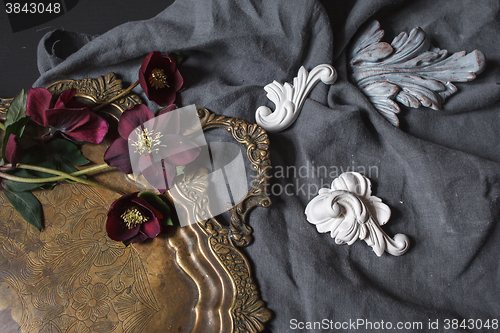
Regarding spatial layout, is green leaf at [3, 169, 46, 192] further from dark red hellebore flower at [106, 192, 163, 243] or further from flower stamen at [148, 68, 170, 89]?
flower stamen at [148, 68, 170, 89]

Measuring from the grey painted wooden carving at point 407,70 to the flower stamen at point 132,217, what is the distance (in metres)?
0.51

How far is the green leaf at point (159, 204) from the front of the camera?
1.94 ft

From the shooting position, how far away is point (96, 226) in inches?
24.1

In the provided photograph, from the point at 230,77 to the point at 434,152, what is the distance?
0.44 m

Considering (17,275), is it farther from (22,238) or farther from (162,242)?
(162,242)

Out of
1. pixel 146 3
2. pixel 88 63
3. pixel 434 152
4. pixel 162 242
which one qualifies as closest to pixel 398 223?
pixel 434 152

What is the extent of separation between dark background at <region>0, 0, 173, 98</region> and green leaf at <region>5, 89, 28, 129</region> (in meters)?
0.26

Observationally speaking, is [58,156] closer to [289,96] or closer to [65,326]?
[65,326]

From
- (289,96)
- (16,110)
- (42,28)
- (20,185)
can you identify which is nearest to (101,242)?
(20,185)

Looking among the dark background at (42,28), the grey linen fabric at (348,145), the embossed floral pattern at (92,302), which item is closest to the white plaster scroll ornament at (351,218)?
the grey linen fabric at (348,145)

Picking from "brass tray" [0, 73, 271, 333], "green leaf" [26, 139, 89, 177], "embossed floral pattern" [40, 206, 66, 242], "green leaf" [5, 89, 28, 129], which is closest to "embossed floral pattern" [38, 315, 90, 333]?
"brass tray" [0, 73, 271, 333]

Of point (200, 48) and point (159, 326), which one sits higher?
point (200, 48)

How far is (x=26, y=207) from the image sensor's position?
60cm

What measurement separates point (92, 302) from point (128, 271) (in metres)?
0.08
